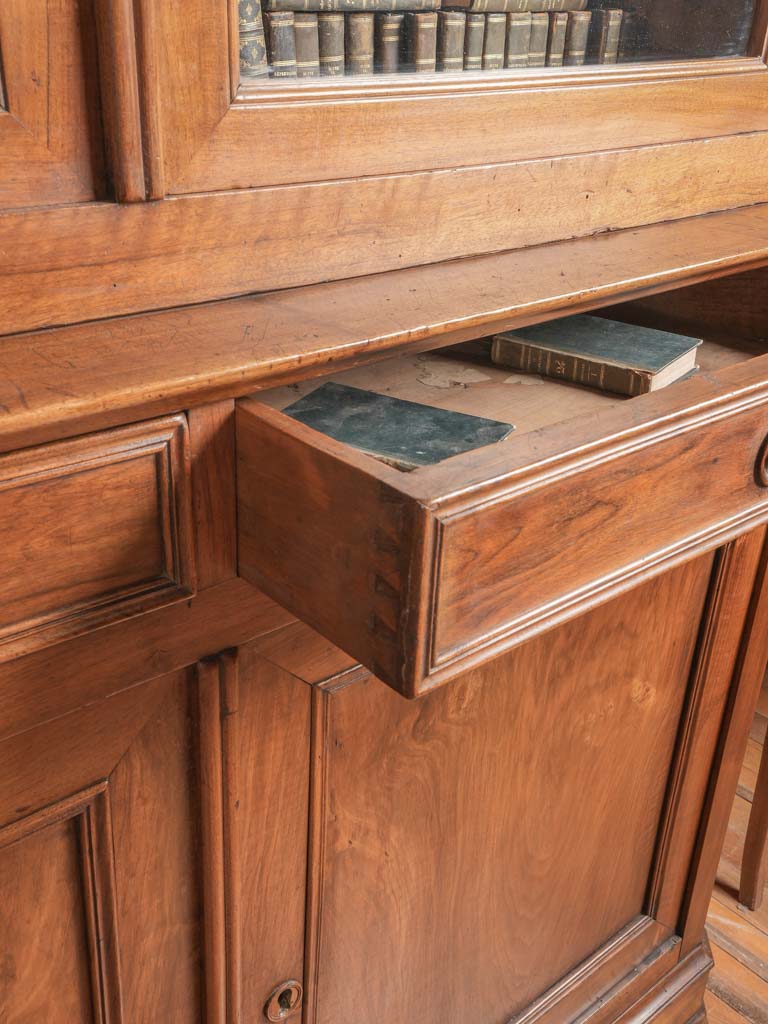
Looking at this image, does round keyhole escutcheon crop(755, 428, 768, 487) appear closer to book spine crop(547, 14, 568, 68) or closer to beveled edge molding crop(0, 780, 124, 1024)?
book spine crop(547, 14, 568, 68)

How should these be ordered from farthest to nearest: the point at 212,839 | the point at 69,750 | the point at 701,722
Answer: the point at 701,722 → the point at 212,839 → the point at 69,750

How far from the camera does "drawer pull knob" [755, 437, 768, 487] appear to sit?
706mm

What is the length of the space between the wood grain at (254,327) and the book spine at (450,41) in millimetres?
137

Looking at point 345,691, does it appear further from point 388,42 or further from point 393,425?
point 388,42

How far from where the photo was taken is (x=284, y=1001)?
84cm

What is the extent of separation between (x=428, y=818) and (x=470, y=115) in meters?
0.57

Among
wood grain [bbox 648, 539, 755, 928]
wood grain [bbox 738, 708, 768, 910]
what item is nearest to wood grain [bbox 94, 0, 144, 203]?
wood grain [bbox 648, 539, 755, 928]

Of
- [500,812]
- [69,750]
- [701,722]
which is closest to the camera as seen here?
[69,750]

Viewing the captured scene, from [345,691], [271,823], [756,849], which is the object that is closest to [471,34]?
[345,691]

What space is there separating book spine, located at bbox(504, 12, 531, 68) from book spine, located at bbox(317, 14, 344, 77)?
0.15 metres

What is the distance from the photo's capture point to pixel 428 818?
893 mm

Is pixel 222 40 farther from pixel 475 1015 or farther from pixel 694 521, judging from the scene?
pixel 475 1015

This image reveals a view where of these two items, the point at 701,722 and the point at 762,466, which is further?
the point at 701,722

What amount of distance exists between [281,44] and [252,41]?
0.10 feet
